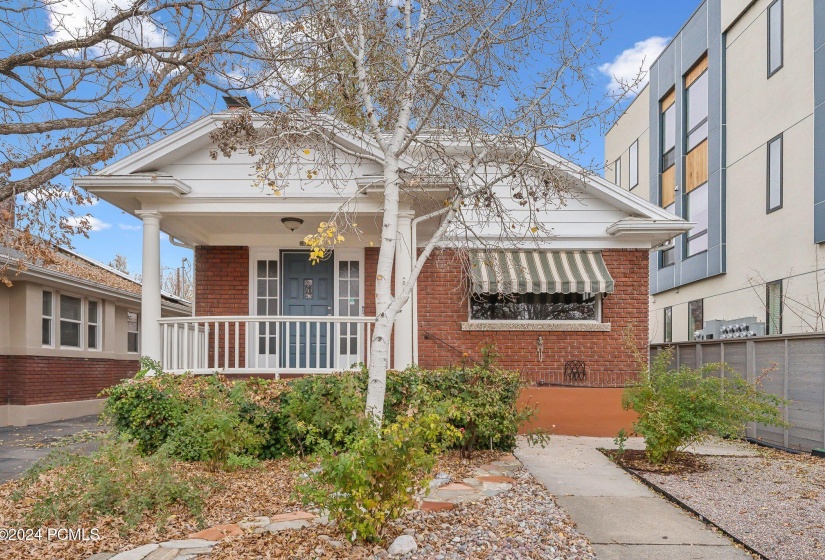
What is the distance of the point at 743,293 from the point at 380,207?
12.2m

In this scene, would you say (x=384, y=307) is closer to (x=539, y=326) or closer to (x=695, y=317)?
(x=539, y=326)

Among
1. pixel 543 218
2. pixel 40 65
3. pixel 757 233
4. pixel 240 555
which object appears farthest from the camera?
pixel 757 233

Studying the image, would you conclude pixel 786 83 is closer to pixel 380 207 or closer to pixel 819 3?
pixel 819 3

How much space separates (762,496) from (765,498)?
0.25 feet

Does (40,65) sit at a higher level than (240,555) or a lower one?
higher

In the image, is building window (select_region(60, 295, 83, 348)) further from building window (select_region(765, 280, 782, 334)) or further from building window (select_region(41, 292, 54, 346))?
building window (select_region(765, 280, 782, 334))

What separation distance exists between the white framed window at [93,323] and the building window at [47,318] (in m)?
1.73

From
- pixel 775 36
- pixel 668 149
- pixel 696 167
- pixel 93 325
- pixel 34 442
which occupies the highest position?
pixel 775 36

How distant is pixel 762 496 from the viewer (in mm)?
6145

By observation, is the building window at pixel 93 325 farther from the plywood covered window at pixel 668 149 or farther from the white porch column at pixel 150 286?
the plywood covered window at pixel 668 149

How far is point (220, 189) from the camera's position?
884cm

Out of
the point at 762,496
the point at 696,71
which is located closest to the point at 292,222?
the point at 762,496

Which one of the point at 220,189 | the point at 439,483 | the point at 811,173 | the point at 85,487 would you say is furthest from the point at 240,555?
the point at 811,173

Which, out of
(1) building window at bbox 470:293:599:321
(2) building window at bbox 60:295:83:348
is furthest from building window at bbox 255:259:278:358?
(2) building window at bbox 60:295:83:348
